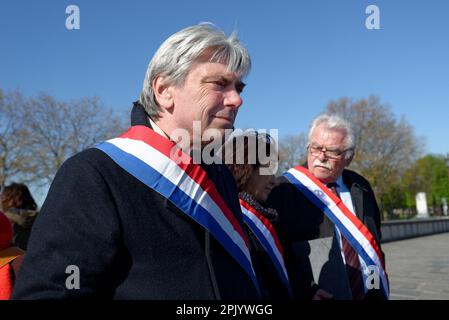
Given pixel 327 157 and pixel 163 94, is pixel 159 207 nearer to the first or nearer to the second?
pixel 163 94

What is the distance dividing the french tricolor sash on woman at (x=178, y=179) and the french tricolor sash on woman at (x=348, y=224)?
133cm

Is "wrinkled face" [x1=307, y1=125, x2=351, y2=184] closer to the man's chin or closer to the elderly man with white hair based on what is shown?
the man's chin

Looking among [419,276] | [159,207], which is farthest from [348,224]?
[419,276]

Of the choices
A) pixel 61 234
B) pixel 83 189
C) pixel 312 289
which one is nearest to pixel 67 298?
pixel 61 234

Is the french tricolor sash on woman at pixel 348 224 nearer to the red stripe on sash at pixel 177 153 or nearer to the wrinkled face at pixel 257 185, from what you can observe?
the wrinkled face at pixel 257 185

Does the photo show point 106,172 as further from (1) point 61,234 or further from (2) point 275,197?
(2) point 275,197

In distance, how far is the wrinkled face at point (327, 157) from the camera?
2.94 meters

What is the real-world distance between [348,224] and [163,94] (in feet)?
5.85

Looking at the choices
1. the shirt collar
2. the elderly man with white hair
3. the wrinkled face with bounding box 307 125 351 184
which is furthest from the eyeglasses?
the shirt collar

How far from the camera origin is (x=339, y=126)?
9.89 feet

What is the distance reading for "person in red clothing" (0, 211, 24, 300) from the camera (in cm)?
183

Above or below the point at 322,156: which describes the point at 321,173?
below

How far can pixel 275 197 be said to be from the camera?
2955 mm

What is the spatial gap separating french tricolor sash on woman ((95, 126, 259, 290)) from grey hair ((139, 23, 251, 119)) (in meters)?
0.18
